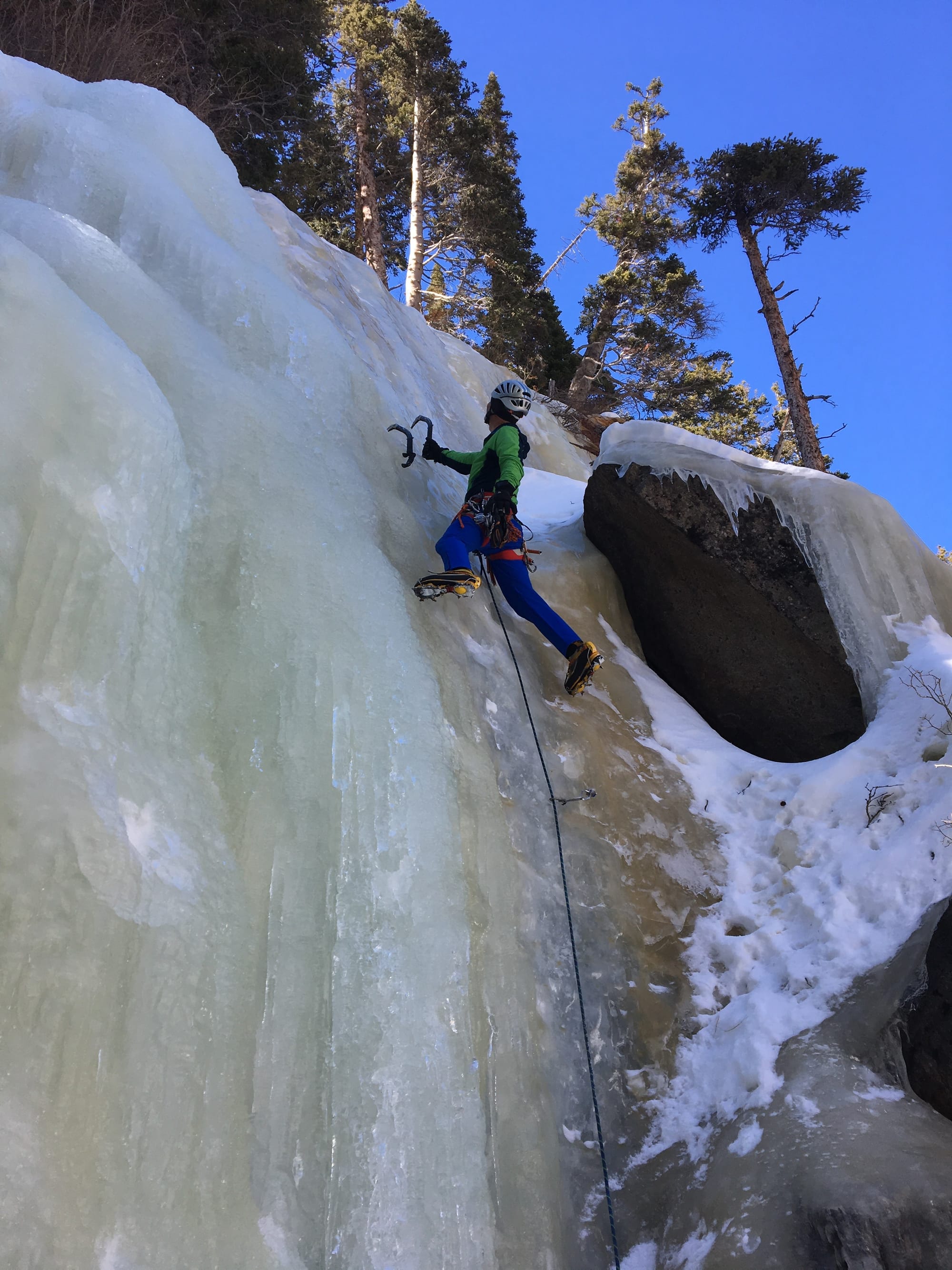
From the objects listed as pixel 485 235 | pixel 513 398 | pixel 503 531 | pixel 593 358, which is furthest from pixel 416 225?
pixel 503 531

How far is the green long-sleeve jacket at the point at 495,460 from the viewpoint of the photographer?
461cm

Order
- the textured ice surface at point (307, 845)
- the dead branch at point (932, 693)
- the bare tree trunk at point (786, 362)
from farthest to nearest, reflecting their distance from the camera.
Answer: the bare tree trunk at point (786, 362) → the dead branch at point (932, 693) → the textured ice surface at point (307, 845)

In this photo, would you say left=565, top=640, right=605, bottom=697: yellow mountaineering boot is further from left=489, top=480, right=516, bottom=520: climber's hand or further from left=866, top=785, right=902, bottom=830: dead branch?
left=866, top=785, right=902, bottom=830: dead branch

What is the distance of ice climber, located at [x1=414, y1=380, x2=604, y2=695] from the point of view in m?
4.32

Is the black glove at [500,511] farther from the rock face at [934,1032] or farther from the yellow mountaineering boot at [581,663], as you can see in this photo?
the rock face at [934,1032]

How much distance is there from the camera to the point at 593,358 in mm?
14055

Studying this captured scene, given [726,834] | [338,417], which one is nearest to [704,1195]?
[726,834]

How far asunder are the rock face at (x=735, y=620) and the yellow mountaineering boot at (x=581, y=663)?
1311mm

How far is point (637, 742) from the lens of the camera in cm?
472

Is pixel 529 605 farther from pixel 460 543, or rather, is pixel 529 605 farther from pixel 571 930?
pixel 571 930

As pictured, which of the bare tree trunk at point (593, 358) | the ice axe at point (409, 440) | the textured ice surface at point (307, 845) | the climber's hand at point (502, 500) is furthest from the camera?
the bare tree trunk at point (593, 358)

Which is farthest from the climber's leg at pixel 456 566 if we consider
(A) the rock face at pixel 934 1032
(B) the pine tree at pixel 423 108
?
(B) the pine tree at pixel 423 108

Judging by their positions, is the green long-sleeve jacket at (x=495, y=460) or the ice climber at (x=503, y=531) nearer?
the ice climber at (x=503, y=531)

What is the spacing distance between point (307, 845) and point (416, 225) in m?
11.7
